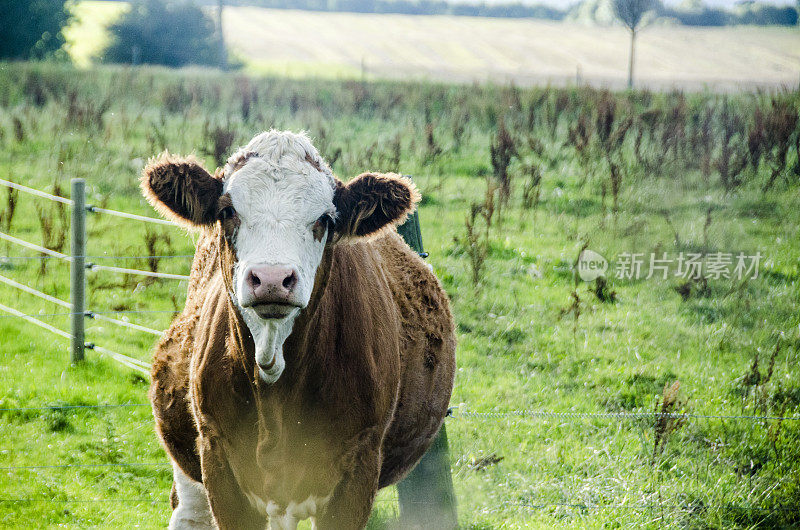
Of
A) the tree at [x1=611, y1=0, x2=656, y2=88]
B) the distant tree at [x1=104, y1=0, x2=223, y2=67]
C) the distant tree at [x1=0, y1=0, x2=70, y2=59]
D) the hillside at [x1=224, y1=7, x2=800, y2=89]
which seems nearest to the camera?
the tree at [x1=611, y1=0, x2=656, y2=88]

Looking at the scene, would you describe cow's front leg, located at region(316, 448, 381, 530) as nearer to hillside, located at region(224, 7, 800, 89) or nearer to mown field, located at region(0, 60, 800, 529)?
mown field, located at region(0, 60, 800, 529)

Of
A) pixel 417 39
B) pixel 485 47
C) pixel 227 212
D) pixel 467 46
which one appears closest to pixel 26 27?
pixel 417 39

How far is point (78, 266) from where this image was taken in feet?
19.7

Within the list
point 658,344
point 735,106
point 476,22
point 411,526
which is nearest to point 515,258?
point 658,344

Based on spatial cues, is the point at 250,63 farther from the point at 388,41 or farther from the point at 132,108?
the point at 132,108

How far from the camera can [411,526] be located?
4445mm

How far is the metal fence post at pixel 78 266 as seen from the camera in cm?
596

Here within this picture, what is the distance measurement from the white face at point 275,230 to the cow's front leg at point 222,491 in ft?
1.32

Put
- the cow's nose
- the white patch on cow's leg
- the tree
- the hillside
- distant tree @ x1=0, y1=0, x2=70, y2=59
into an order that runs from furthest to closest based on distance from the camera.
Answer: the hillside < distant tree @ x1=0, y1=0, x2=70, y2=59 < the tree < the white patch on cow's leg < the cow's nose

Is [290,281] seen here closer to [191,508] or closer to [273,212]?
[273,212]

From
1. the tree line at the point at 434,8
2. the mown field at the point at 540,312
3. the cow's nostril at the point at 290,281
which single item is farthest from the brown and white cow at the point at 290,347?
the tree line at the point at 434,8

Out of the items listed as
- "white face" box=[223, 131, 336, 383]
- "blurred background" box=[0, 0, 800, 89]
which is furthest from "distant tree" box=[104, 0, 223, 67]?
"white face" box=[223, 131, 336, 383]

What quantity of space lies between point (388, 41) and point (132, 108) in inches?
1273

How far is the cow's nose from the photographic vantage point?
2.34 meters
